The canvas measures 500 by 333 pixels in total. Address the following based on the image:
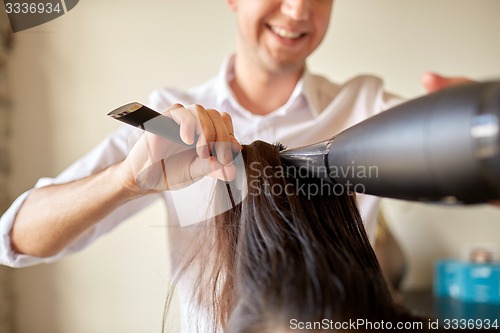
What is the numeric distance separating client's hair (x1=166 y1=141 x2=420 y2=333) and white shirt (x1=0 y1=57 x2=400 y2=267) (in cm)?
26

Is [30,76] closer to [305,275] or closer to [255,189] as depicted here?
[255,189]

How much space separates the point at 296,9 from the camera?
0.87m

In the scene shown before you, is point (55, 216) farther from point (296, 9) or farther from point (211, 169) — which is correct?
point (296, 9)

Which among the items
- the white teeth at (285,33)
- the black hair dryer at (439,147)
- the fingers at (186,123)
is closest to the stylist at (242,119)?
the white teeth at (285,33)

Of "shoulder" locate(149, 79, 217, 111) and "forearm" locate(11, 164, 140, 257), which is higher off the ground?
"shoulder" locate(149, 79, 217, 111)

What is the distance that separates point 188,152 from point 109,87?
456 mm

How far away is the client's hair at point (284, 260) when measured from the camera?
476mm

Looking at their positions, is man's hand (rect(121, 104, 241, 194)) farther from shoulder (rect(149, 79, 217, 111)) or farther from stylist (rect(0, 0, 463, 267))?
shoulder (rect(149, 79, 217, 111))

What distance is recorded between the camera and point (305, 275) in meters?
0.48

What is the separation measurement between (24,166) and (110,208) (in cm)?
19

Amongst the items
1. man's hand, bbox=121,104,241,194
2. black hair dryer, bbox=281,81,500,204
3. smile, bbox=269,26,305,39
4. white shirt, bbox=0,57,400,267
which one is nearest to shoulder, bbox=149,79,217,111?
white shirt, bbox=0,57,400,267

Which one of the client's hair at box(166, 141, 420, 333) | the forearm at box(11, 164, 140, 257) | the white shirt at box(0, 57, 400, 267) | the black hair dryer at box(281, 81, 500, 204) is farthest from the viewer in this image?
the white shirt at box(0, 57, 400, 267)

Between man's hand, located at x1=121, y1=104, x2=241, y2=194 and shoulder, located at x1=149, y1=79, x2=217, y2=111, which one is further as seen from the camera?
shoulder, located at x1=149, y1=79, x2=217, y2=111

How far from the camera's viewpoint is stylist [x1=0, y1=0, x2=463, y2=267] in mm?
736
